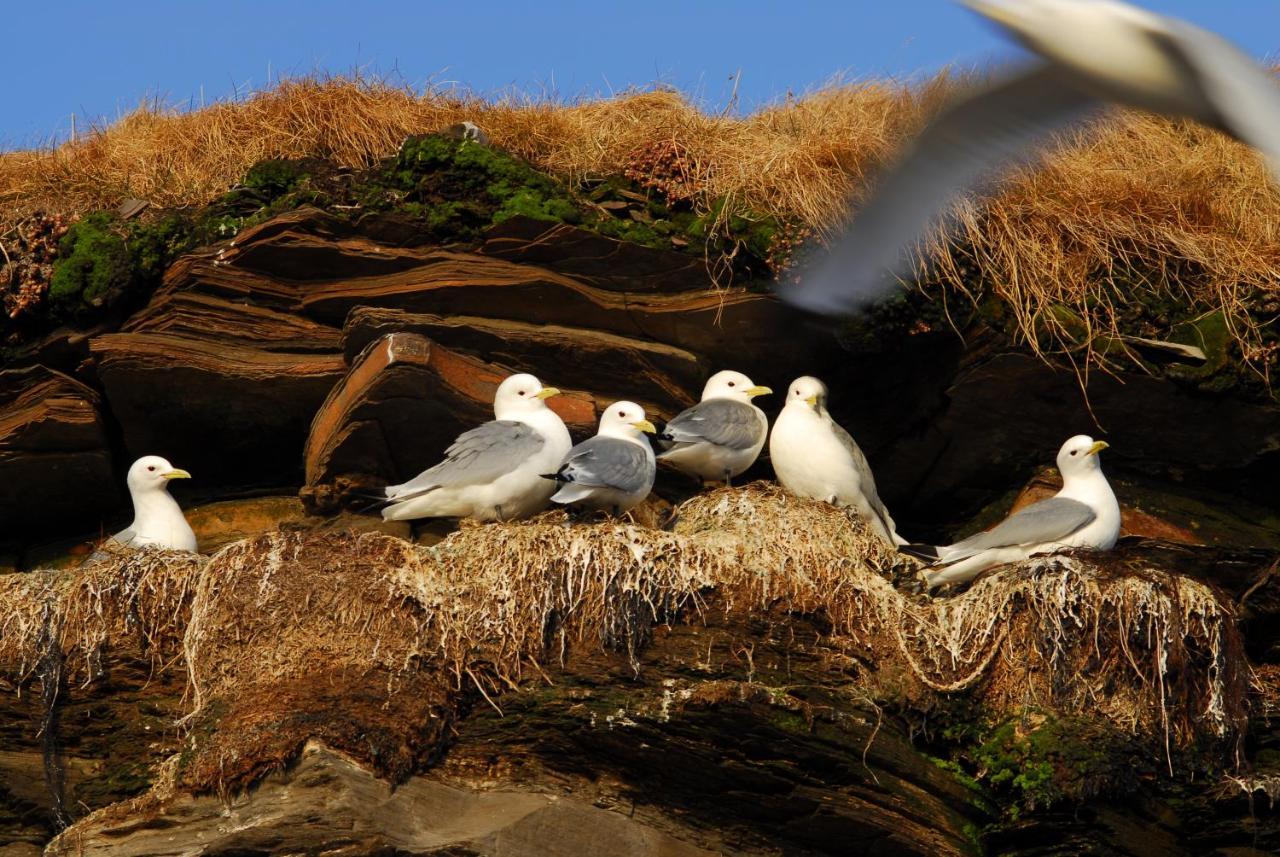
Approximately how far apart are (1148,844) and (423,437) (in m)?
4.79

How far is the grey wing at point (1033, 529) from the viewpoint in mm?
10039

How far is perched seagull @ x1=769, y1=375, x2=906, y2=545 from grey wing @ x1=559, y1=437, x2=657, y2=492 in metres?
1.01

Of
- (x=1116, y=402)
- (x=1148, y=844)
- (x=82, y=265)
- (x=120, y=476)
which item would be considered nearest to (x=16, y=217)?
(x=82, y=265)

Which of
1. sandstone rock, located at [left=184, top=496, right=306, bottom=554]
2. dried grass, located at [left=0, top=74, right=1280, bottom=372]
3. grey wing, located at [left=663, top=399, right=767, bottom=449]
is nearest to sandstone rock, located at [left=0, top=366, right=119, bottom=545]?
sandstone rock, located at [left=184, top=496, right=306, bottom=554]

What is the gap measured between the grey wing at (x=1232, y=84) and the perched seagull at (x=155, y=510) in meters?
6.17

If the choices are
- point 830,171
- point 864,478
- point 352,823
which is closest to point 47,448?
point 352,823

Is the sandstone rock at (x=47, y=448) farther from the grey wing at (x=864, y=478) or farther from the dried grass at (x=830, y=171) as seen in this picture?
the grey wing at (x=864, y=478)

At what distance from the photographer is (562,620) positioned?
902 centimetres

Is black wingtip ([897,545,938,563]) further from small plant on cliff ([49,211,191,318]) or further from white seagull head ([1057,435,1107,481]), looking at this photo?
small plant on cliff ([49,211,191,318])

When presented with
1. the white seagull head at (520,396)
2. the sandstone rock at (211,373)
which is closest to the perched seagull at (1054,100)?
the white seagull head at (520,396)

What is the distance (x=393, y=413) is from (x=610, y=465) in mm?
1698

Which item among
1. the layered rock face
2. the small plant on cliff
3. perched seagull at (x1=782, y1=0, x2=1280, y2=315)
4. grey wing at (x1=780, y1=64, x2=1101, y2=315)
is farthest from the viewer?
the small plant on cliff

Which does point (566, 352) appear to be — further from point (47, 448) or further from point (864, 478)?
point (47, 448)

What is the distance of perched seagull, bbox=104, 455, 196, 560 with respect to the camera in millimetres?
10578
